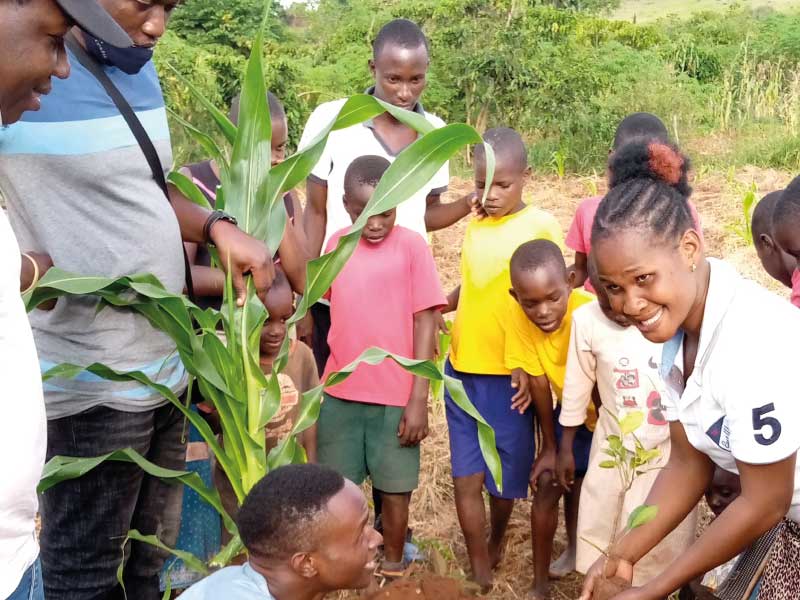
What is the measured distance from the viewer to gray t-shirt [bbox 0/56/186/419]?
2172 millimetres

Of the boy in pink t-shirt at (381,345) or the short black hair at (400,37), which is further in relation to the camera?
the short black hair at (400,37)

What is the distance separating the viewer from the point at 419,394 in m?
3.20

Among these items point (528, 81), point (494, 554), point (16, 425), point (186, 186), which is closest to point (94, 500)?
point (186, 186)

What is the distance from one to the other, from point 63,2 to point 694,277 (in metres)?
1.33

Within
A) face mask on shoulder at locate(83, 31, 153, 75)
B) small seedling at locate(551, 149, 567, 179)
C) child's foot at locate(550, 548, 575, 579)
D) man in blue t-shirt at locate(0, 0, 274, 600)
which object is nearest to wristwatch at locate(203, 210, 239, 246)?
man in blue t-shirt at locate(0, 0, 274, 600)

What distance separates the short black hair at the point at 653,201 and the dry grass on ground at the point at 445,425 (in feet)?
5.53

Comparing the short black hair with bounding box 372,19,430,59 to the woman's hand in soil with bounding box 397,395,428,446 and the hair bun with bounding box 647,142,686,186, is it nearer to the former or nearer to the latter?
the woman's hand in soil with bounding box 397,395,428,446

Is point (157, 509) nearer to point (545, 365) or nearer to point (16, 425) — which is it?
point (16, 425)

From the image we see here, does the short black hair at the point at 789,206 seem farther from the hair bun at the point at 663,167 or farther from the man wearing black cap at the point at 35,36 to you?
the man wearing black cap at the point at 35,36

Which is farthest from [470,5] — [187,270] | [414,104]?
[187,270]

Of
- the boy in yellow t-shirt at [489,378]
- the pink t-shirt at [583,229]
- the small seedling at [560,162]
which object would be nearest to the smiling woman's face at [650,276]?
the boy in yellow t-shirt at [489,378]

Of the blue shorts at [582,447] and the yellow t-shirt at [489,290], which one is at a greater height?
the yellow t-shirt at [489,290]

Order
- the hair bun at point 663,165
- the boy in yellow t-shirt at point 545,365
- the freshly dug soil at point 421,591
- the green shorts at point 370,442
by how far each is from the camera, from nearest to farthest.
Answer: the hair bun at point 663,165
the freshly dug soil at point 421,591
the boy in yellow t-shirt at point 545,365
the green shorts at point 370,442

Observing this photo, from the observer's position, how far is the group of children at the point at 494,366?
9.84 ft
